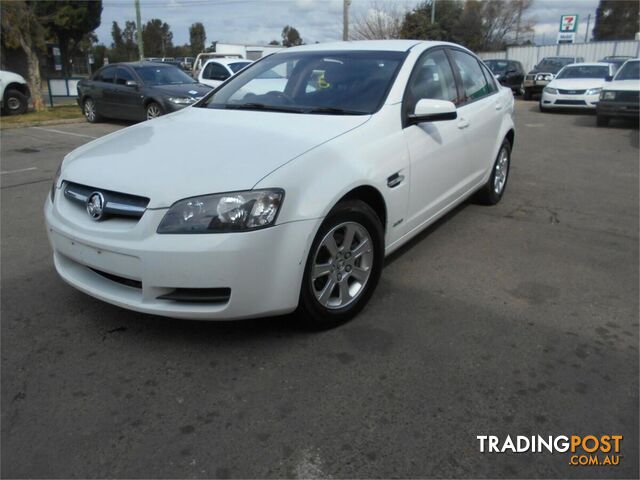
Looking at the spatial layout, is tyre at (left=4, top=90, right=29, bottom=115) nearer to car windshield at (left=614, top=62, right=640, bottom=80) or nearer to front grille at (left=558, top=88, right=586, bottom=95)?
front grille at (left=558, top=88, right=586, bottom=95)

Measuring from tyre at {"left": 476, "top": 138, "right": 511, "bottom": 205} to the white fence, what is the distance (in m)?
27.9

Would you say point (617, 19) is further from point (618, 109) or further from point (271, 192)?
point (271, 192)

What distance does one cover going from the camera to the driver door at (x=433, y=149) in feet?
11.9

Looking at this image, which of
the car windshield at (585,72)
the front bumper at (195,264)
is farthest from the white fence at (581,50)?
the front bumper at (195,264)

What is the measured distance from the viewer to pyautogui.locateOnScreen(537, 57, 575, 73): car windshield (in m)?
21.0

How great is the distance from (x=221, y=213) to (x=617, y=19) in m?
79.9

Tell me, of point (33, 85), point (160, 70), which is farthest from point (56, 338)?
point (33, 85)

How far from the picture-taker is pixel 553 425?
2.34 metres

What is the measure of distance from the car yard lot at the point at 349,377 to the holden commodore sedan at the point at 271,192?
0.32 meters

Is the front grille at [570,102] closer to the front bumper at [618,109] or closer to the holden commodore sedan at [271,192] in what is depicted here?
the front bumper at [618,109]

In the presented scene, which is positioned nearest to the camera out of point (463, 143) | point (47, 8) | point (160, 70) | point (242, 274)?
point (242, 274)

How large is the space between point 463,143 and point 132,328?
2.92 m

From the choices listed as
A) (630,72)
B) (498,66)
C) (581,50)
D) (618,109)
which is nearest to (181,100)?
(618,109)

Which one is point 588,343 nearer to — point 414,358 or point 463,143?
point 414,358
